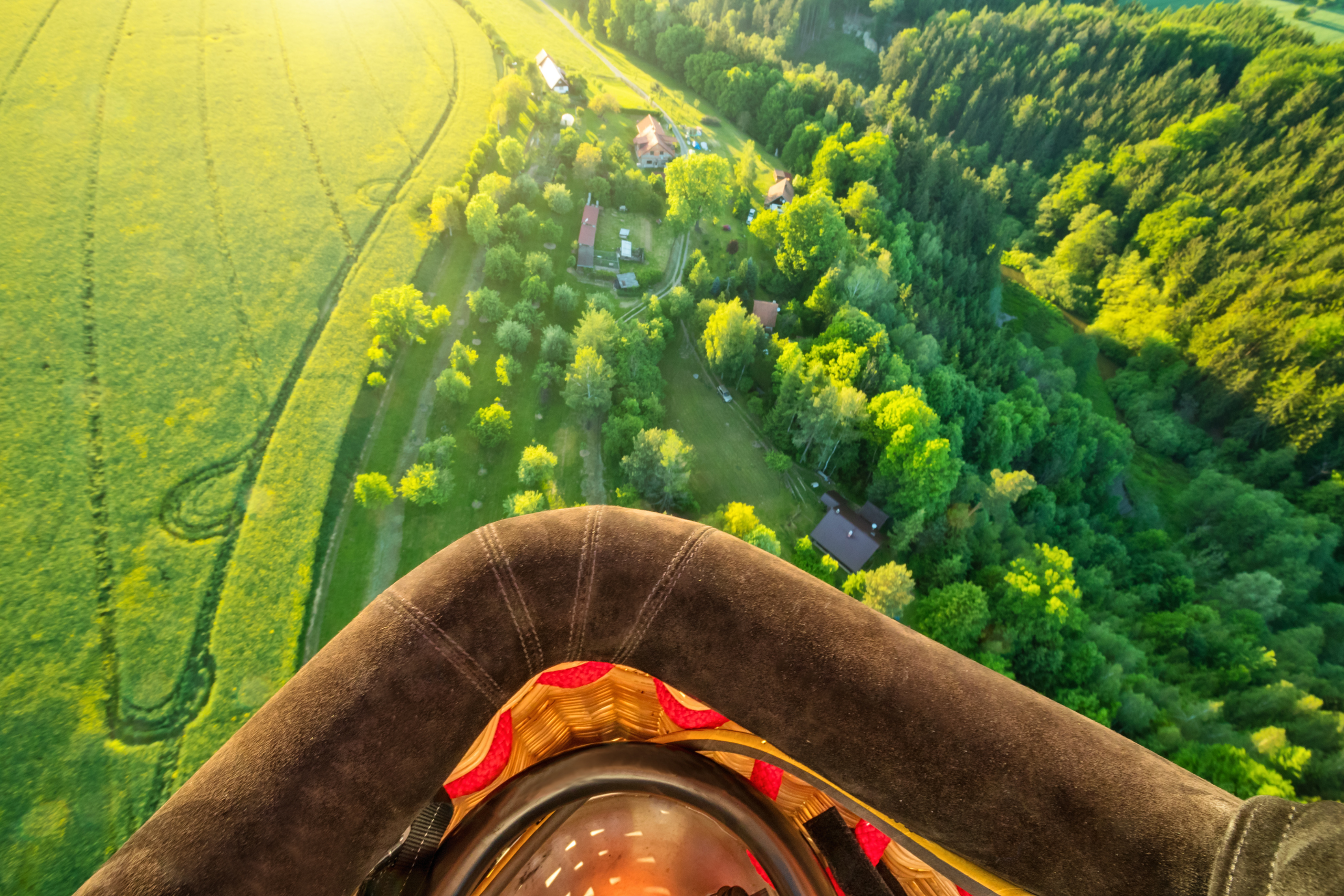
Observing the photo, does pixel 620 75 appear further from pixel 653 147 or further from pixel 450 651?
pixel 450 651

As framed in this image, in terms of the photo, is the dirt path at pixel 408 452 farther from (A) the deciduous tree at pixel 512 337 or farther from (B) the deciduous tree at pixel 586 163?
(B) the deciduous tree at pixel 586 163

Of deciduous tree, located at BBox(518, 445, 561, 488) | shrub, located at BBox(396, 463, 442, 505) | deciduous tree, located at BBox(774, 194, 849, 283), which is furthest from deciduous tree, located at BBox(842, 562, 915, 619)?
deciduous tree, located at BBox(774, 194, 849, 283)

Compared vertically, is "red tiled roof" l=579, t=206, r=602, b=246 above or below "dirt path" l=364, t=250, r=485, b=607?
above

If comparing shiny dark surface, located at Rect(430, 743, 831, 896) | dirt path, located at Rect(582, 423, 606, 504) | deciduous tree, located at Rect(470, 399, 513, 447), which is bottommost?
dirt path, located at Rect(582, 423, 606, 504)

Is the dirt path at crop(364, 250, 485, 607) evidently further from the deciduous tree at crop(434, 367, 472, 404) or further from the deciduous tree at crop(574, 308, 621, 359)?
the deciduous tree at crop(574, 308, 621, 359)

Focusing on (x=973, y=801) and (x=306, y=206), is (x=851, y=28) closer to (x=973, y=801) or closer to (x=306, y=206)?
(x=306, y=206)

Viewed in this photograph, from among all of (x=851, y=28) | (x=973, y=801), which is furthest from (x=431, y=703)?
(x=851, y=28)
